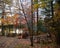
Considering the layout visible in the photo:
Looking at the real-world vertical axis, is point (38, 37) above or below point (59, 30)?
below

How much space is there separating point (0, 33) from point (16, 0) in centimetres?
308

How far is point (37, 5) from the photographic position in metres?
6.46

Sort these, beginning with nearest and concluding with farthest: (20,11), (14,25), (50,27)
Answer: (50,27), (20,11), (14,25)

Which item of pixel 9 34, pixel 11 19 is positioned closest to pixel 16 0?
pixel 11 19

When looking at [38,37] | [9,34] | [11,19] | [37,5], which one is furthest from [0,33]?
[37,5]

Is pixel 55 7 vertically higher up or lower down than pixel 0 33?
higher up

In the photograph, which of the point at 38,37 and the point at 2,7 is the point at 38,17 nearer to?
the point at 38,37

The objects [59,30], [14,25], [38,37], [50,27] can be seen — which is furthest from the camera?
[14,25]

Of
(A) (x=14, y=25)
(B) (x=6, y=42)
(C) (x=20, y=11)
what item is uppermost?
(C) (x=20, y=11)

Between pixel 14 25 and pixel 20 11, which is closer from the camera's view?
pixel 20 11

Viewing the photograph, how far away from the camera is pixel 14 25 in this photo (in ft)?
31.5

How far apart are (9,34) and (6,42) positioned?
1.73 meters

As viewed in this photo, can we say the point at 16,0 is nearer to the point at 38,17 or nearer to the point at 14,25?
the point at 38,17

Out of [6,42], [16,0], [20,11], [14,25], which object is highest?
[16,0]
